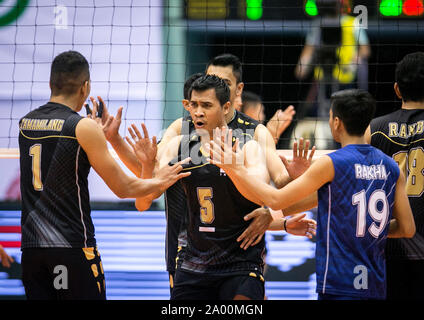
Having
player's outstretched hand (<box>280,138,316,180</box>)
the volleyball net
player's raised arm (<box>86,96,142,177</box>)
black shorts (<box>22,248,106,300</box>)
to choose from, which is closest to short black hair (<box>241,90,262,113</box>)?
the volleyball net

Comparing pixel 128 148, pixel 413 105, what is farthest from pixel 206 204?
pixel 413 105

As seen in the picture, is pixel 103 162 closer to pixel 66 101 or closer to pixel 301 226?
pixel 66 101

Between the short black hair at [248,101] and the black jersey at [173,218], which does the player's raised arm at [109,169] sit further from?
the short black hair at [248,101]

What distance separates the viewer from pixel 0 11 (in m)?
9.15

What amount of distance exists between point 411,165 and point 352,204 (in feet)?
2.98

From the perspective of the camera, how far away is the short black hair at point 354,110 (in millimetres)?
3725

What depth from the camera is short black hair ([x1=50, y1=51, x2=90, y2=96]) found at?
429cm

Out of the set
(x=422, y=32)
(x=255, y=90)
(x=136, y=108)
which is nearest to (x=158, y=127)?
(x=136, y=108)

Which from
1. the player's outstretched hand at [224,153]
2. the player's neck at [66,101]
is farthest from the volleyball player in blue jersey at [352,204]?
the player's neck at [66,101]

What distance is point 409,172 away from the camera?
4289mm

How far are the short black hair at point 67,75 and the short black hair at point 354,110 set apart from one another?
173 centimetres

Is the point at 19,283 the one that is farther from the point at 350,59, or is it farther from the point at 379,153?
the point at 350,59

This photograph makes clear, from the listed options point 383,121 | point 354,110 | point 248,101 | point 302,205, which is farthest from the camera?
point 248,101
